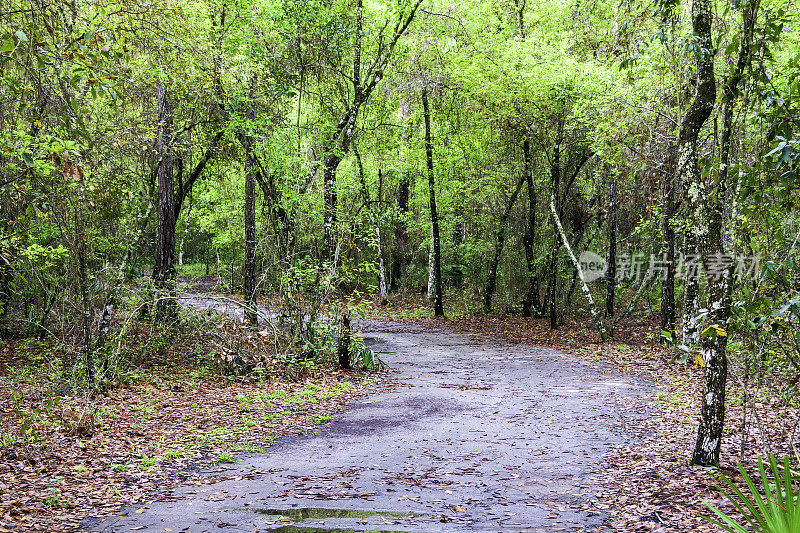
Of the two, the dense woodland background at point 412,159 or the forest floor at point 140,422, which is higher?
the dense woodland background at point 412,159

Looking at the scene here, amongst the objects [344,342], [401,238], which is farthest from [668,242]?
[401,238]

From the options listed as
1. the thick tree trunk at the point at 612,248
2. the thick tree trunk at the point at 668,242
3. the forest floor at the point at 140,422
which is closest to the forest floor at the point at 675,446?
the thick tree trunk at the point at 668,242

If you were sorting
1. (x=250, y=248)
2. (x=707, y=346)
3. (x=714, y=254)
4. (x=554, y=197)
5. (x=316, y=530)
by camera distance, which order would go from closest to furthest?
1. (x=316, y=530)
2. (x=714, y=254)
3. (x=707, y=346)
4. (x=250, y=248)
5. (x=554, y=197)

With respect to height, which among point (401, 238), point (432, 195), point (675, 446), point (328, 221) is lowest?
point (675, 446)

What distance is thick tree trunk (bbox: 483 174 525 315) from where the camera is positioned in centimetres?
2311

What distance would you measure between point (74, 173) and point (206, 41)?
405 inches

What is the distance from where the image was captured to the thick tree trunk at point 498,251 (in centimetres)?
2311

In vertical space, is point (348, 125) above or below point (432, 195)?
above

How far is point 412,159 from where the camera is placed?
24.5 m

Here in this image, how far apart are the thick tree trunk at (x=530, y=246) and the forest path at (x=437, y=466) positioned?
29.8 feet

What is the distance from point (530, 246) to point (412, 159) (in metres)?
6.13

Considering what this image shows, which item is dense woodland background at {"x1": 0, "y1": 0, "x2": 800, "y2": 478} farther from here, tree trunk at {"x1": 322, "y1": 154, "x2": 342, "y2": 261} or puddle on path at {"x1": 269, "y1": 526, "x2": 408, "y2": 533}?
puddle on path at {"x1": 269, "y1": 526, "x2": 408, "y2": 533}

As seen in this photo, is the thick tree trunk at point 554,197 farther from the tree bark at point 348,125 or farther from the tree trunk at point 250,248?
the tree trunk at point 250,248

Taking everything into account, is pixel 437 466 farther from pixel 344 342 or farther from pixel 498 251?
pixel 498 251
